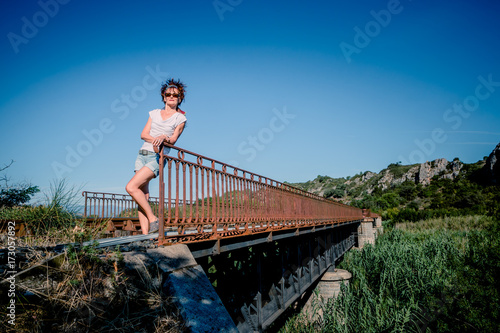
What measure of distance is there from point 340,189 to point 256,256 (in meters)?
91.4

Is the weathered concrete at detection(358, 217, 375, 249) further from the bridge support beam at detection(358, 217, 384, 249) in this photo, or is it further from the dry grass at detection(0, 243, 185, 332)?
the dry grass at detection(0, 243, 185, 332)

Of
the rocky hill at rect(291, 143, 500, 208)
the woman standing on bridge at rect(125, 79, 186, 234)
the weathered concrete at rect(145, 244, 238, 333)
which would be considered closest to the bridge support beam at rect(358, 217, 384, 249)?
the woman standing on bridge at rect(125, 79, 186, 234)

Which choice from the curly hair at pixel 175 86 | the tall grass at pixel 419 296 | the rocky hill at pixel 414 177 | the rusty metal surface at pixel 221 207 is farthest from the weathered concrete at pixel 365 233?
the rocky hill at pixel 414 177

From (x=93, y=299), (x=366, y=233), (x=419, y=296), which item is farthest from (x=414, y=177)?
(x=93, y=299)

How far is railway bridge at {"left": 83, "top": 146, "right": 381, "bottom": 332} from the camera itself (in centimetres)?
281

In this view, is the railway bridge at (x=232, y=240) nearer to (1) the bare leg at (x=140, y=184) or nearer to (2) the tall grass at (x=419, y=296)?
(1) the bare leg at (x=140, y=184)

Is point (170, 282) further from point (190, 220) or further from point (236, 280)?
point (236, 280)

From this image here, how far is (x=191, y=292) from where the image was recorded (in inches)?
96.3

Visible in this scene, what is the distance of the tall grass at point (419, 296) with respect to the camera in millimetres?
8157

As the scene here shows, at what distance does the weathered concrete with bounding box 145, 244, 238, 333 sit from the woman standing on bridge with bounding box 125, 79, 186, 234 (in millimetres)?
1036

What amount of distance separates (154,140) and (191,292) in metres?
1.85

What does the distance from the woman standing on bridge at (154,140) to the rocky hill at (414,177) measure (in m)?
63.3

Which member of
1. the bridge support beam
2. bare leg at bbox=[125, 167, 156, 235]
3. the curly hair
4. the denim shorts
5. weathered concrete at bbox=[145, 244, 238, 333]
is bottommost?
the bridge support beam

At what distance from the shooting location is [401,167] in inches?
3831
